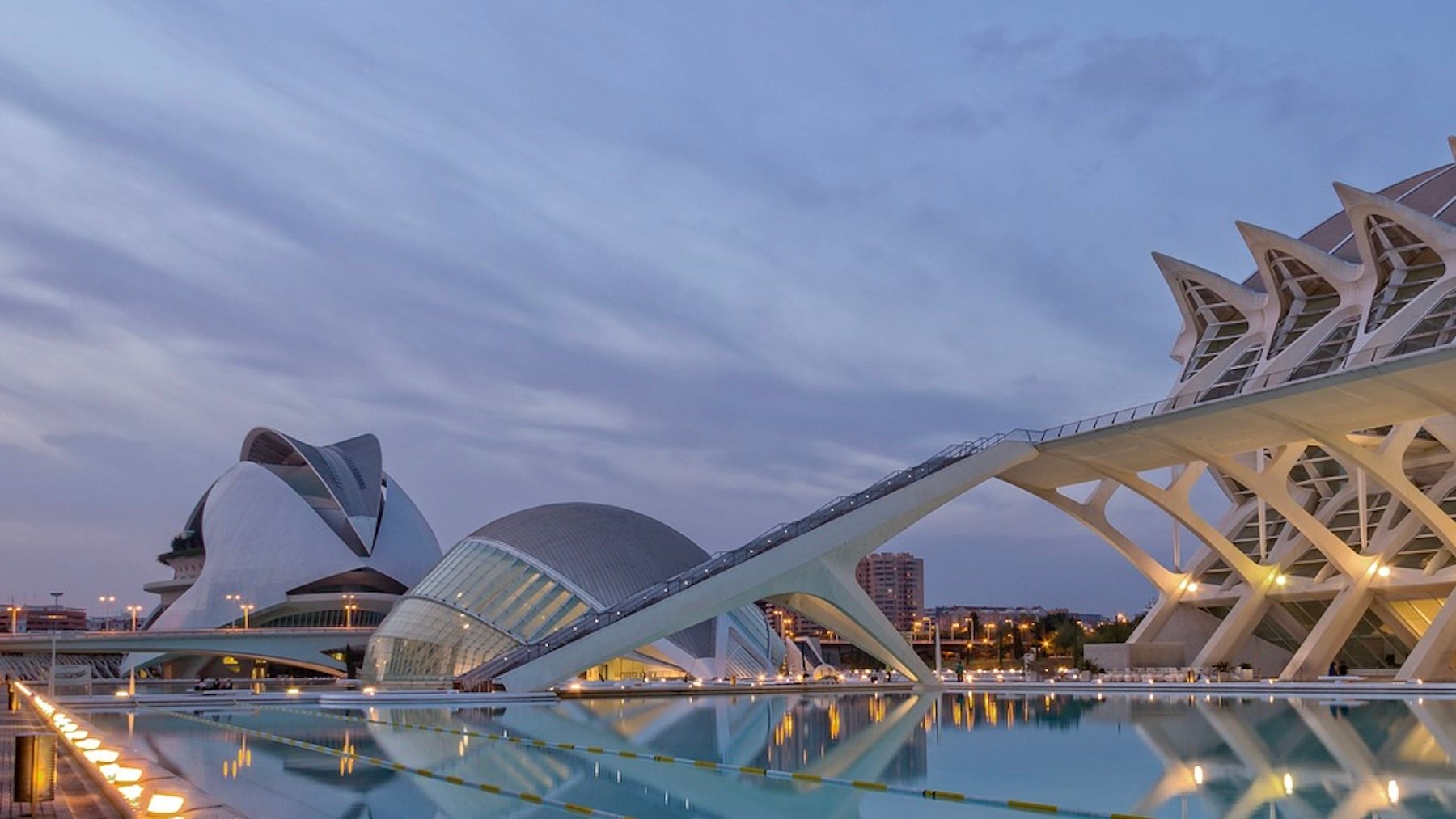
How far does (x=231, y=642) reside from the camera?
6562 cm

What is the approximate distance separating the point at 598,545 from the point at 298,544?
34980mm

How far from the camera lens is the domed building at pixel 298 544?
6994cm

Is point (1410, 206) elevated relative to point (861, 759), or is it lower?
elevated

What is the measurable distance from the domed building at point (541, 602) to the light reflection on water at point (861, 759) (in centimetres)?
1016

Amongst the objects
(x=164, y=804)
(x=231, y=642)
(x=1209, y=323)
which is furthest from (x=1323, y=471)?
(x=231, y=642)

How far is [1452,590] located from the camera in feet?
111

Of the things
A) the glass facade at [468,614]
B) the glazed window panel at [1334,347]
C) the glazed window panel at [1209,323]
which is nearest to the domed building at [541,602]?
the glass facade at [468,614]

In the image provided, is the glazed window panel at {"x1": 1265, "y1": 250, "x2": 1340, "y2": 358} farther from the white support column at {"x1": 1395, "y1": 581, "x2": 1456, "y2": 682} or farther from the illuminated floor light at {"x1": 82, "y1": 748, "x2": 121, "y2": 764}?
the illuminated floor light at {"x1": 82, "y1": 748, "x2": 121, "y2": 764}

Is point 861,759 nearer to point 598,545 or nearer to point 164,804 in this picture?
point 164,804

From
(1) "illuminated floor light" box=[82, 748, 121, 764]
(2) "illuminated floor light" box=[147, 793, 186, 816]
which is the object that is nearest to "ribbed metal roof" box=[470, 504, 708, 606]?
(1) "illuminated floor light" box=[82, 748, 121, 764]

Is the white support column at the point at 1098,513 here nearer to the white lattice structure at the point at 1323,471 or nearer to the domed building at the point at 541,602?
the white lattice structure at the point at 1323,471

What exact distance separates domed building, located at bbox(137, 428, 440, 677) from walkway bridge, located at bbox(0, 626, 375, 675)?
2785mm

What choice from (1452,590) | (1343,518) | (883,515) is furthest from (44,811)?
(1343,518)

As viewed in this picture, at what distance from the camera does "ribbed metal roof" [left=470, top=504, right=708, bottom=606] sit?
127 feet
